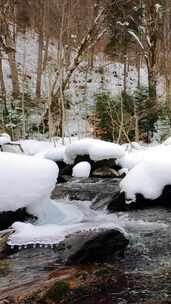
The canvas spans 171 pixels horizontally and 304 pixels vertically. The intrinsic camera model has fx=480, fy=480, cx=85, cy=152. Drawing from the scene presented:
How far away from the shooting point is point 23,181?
588cm

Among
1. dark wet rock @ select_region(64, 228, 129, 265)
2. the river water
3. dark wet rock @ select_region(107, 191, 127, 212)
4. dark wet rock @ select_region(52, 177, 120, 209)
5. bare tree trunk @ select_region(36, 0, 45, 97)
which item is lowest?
dark wet rock @ select_region(52, 177, 120, 209)

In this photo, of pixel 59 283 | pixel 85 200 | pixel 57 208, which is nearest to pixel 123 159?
pixel 85 200

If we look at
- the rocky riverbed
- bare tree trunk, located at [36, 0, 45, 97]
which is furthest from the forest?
bare tree trunk, located at [36, 0, 45, 97]

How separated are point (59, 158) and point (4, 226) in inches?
210

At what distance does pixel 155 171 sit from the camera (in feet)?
23.7

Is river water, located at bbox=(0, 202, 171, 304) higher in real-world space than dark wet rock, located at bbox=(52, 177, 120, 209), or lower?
higher

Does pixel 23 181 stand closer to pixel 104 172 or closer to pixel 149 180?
pixel 149 180

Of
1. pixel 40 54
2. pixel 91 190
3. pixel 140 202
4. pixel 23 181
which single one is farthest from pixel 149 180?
pixel 40 54

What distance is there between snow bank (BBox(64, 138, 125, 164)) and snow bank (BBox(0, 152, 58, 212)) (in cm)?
384

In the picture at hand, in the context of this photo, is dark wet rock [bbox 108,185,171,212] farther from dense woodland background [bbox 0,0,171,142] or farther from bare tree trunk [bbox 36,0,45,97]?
bare tree trunk [bbox 36,0,45,97]

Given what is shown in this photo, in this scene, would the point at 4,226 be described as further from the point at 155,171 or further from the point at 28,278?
the point at 155,171

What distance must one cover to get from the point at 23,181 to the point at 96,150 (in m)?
4.41

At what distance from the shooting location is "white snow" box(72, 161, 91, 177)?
10039 millimetres

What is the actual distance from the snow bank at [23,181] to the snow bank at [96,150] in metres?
3.84
